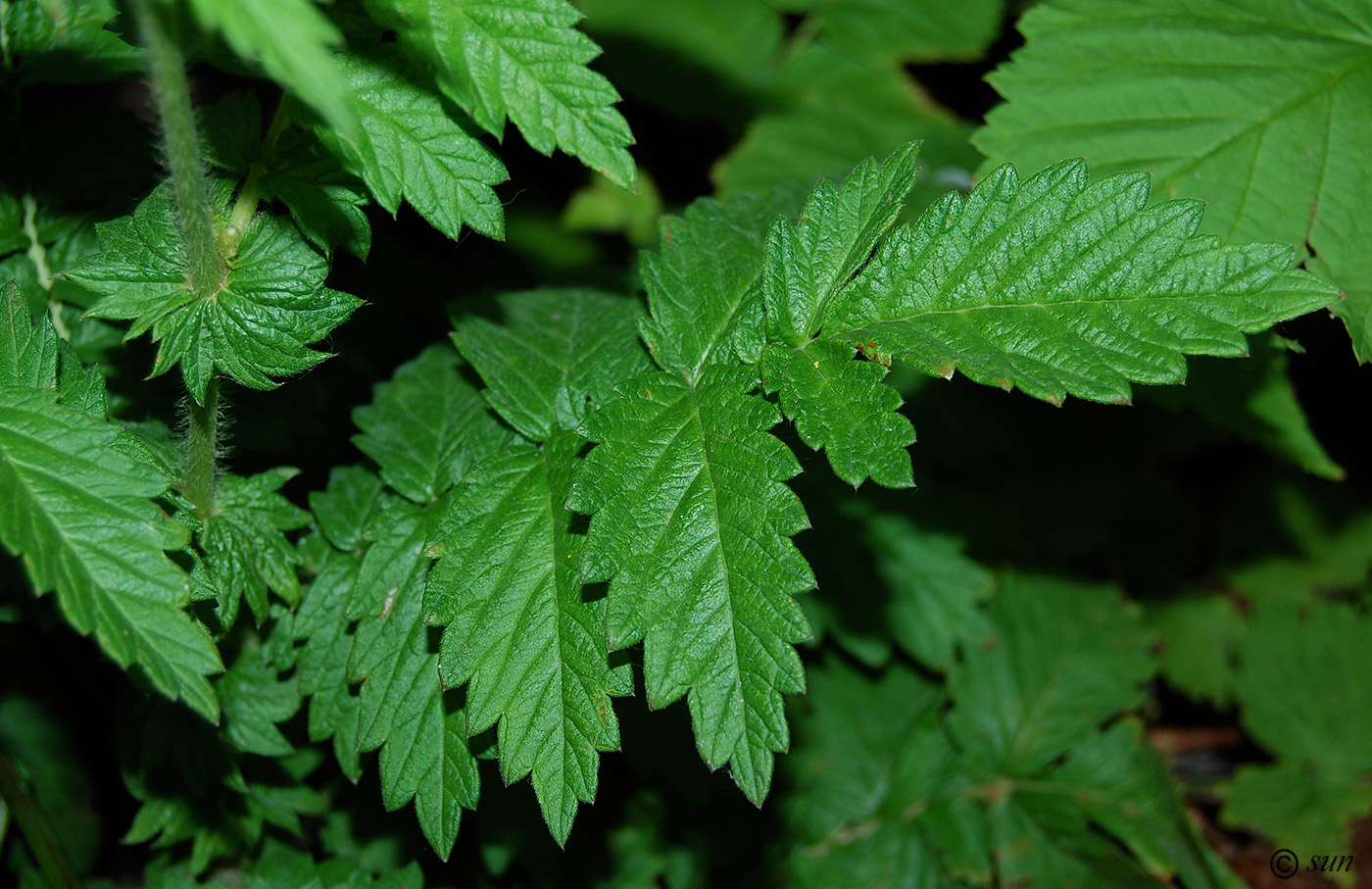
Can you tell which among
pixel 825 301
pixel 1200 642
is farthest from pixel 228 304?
pixel 1200 642

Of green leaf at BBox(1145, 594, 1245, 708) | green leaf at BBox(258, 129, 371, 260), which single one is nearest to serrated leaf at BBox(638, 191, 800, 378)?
green leaf at BBox(258, 129, 371, 260)

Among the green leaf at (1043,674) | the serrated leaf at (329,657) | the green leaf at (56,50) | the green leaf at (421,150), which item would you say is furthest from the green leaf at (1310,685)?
Result: the green leaf at (56,50)

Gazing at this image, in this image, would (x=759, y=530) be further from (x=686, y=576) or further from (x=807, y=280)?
(x=807, y=280)

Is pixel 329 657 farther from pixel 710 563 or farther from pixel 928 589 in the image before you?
pixel 928 589

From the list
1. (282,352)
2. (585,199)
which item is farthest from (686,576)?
(585,199)

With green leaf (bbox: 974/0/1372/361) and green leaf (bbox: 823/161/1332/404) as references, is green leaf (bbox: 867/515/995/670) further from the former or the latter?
green leaf (bbox: 823/161/1332/404)
